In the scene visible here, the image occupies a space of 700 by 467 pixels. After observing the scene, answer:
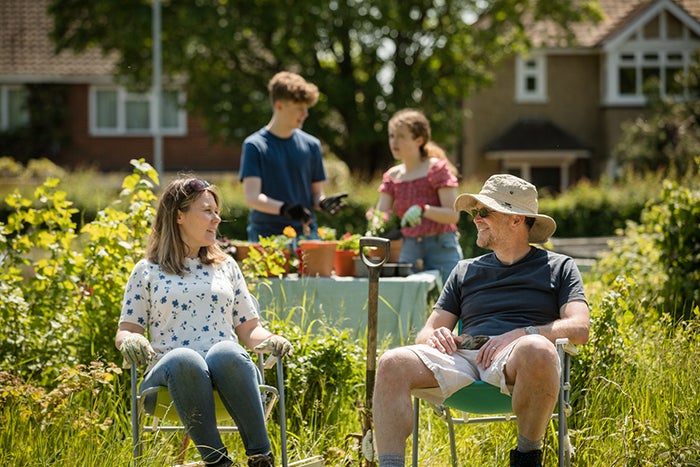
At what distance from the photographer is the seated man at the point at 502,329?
3865mm

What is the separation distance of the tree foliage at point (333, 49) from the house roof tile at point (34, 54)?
25.7ft

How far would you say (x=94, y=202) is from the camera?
679 inches

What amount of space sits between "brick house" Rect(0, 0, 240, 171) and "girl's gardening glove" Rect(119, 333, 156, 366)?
2658 cm

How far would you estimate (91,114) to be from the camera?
30.9 meters

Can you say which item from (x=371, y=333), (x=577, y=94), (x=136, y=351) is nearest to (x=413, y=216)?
(x=371, y=333)

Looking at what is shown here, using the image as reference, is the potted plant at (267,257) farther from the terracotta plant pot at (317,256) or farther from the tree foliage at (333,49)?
the tree foliage at (333,49)

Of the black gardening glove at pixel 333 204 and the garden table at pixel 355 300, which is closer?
the garden table at pixel 355 300

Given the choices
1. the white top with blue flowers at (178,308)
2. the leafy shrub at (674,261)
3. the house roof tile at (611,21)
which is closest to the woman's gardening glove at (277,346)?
the white top with blue flowers at (178,308)

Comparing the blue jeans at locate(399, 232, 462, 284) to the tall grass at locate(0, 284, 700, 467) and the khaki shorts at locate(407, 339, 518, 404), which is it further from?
the khaki shorts at locate(407, 339, 518, 404)

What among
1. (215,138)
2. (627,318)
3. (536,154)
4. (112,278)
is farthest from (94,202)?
(536,154)

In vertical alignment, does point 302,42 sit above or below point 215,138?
above

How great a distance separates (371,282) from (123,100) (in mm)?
27900

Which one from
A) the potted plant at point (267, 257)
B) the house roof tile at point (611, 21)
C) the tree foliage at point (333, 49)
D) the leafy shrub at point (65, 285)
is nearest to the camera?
the leafy shrub at point (65, 285)

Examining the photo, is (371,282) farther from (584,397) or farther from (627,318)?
(627,318)
